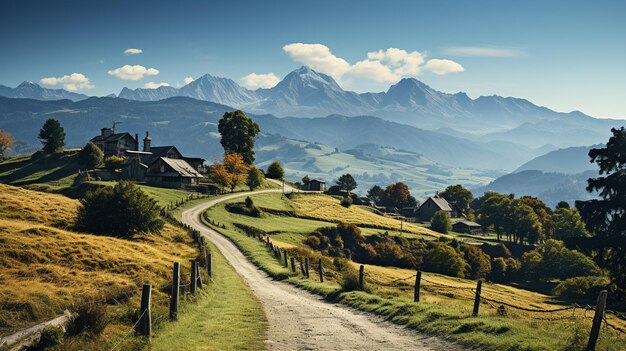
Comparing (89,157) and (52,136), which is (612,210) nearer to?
(89,157)

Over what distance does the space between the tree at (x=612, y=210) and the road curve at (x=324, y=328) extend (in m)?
24.4

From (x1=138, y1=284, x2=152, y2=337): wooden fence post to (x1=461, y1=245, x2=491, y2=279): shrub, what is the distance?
84.3m

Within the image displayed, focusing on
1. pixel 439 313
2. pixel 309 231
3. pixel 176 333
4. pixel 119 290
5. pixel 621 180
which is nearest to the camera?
pixel 176 333

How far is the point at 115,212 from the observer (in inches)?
1821

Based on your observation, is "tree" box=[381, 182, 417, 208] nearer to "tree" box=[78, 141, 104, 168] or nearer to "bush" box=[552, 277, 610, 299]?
"bush" box=[552, 277, 610, 299]

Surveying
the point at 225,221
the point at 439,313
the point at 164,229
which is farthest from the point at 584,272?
the point at 439,313

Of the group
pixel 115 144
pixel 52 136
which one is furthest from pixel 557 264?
pixel 52 136

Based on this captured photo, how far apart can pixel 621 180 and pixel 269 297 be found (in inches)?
1150

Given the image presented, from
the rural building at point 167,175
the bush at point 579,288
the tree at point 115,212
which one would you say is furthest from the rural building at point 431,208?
the tree at point 115,212

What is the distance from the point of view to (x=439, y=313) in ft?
65.7

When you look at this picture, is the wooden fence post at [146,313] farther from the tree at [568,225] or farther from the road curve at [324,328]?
the tree at [568,225]

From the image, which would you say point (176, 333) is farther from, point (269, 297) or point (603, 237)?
point (603, 237)

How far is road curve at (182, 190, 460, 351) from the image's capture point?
16.8 metres

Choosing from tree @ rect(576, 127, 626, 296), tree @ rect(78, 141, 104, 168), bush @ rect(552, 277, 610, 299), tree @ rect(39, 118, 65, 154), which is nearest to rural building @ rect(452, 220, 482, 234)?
bush @ rect(552, 277, 610, 299)
